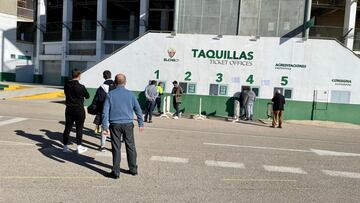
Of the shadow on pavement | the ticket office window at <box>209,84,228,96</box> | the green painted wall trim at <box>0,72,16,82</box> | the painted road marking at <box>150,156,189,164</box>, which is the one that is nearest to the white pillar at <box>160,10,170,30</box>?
the ticket office window at <box>209,84,228,96</box>

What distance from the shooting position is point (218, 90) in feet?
63.8

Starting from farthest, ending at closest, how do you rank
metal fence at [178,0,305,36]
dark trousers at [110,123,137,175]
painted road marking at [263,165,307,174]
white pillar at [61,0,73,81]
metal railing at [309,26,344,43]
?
white pillar at [61,0,73,81] < metal railing at [309,26,344,43] < metal fence at [178,0,305,36] < painted road marking at [263,165,307,174] < dark trousers at [110,123,137,175]

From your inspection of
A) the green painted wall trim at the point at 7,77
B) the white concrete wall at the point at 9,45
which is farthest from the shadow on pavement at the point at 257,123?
the white concrete wall at the point at 9,45

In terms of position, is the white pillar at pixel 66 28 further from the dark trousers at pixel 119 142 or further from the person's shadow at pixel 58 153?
the dark trousers at pixel 119 142

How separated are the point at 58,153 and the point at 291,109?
13370 millimetres

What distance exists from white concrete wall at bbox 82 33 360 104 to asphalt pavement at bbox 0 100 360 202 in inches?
249

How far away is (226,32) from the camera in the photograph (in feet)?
68.7

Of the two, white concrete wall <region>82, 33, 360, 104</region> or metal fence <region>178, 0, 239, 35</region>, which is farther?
metal fence <region>178, 0, 239, 35</region>

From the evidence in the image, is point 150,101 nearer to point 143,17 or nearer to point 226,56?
point 226,56

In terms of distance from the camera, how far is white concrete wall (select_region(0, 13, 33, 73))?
42.4m

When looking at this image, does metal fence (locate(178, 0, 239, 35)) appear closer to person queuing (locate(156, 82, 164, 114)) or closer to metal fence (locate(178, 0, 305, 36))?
metal fence (locate(178, 0, 305, 36))

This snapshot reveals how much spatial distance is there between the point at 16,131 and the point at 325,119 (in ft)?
46.7

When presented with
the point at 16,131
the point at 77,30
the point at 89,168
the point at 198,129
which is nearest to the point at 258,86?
the point at 198,129

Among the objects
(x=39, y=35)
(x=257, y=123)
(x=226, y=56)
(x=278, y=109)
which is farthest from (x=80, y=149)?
(x=39, y=35)
